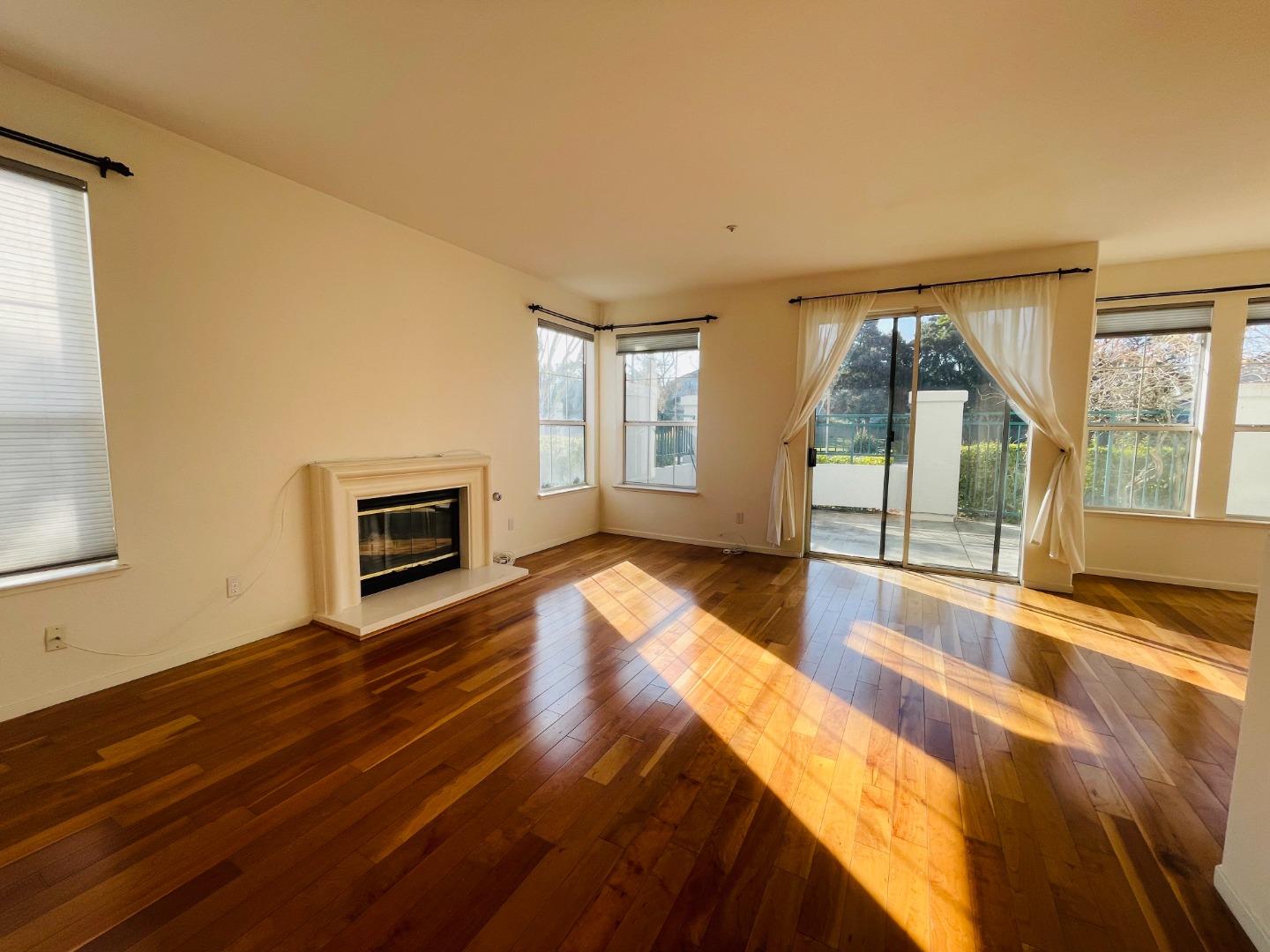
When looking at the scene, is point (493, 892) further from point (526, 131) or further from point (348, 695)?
point (526, 131)

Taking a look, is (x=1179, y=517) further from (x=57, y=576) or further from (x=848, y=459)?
(x=57, y=576)

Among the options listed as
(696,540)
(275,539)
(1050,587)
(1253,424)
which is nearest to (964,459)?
(1050,587)

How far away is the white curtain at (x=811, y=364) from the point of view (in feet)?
15.1

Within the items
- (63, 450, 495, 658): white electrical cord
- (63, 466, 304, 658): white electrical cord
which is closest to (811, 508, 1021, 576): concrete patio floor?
(63, 450, 495, 658): white electrical cord

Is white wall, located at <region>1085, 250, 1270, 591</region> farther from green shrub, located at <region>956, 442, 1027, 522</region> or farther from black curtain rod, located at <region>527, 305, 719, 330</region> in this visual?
black curtain rod, located at <region>527, 305, 719, 330</region>

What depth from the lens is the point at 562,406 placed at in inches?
219

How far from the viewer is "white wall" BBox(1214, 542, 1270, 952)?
1259 mm

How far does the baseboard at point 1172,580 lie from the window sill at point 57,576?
682 cm

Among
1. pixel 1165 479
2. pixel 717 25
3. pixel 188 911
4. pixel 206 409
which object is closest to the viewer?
pixel 188 911

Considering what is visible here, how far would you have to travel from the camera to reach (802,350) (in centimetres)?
482

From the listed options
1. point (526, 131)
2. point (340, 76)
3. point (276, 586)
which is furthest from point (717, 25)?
point (276, 586)

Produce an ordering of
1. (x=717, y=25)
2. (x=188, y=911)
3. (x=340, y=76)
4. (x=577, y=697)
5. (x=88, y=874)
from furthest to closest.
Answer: (x=577, y=697) → (x=340, y=76) → (x=717, y=25) → (x=88, y=874) → (x=188, y=911)

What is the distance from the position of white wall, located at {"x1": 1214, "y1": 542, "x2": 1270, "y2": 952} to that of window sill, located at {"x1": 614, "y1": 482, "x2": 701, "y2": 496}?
4288 millimetres

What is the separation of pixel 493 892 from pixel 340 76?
299cm
